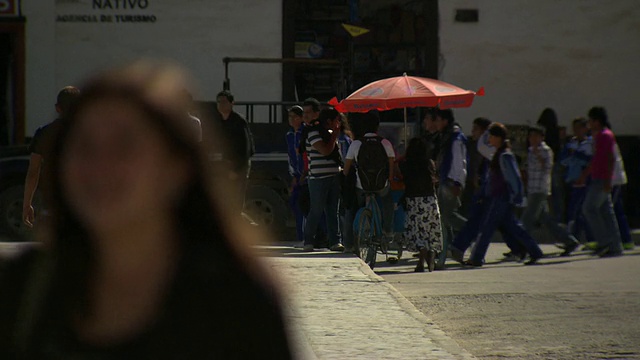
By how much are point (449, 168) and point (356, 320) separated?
18.6 ft

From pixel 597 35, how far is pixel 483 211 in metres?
8.29

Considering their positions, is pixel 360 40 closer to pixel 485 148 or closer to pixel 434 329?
pixel 485 148

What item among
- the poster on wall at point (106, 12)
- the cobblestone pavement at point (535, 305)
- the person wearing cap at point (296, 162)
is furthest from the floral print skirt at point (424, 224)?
the poster on wall at point (106, 12)

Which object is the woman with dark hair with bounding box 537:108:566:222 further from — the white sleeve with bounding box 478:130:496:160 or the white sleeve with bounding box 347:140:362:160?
the white sleeve with bounding box 347:140:362:160

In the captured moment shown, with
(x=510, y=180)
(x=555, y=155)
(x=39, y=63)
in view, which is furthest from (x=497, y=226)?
(x=39, y=63)

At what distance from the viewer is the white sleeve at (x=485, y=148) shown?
13094 millimetres

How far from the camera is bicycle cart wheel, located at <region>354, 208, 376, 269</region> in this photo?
37.8 ft

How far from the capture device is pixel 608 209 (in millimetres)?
13586

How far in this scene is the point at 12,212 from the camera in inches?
574

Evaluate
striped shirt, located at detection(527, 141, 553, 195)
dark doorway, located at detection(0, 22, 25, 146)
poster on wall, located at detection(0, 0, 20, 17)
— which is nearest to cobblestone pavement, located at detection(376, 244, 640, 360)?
striped shirt, located at detection(527, 141, 553, 195)

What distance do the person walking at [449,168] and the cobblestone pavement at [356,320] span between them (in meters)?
3.13

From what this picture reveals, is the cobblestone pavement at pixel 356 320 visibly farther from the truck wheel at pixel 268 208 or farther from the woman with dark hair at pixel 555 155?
the woman with dark hair at pixel 555 155

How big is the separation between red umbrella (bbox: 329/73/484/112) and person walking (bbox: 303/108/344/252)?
1534 mm

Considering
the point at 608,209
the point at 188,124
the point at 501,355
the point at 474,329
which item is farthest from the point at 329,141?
the point at 188,124
